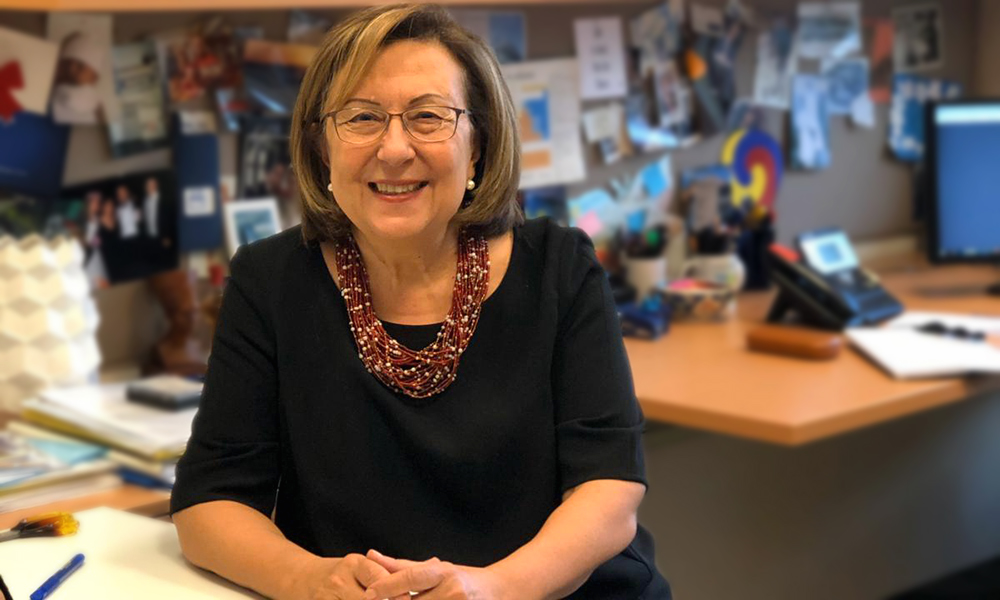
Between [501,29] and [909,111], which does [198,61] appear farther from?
[909,111]

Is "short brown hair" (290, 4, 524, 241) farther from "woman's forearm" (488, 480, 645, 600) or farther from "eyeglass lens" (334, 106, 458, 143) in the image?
"woman's forearm" (488, 480, 645, 600)

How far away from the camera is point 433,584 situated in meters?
1.14

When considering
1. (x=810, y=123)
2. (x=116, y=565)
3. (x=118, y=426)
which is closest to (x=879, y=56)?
(x=810, y=123)

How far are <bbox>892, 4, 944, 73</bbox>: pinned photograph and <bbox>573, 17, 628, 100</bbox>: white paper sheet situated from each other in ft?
2.87

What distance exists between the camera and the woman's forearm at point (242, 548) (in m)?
1.19

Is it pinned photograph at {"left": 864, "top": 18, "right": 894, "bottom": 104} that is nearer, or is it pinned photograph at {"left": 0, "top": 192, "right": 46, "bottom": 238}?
pinned photograph at {"left": 0, "top": 192, "right": 46, "bottom": 238}

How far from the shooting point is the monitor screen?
8.56ft

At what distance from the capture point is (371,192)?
127 cm

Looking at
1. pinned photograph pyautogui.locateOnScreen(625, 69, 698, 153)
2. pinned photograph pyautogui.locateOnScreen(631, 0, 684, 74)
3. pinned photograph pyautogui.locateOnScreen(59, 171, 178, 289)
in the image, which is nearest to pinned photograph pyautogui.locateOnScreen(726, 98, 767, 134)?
pinned photograph pyautogui.locateOnScreen(625, 69, 698, 153)

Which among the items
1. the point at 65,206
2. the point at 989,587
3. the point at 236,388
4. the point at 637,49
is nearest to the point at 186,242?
the point at 65,206

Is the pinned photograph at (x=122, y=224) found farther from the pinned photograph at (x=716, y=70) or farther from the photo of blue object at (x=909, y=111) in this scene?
the photo of blue object at (x=909, y=111)

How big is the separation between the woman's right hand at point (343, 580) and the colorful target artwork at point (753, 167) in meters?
1.75

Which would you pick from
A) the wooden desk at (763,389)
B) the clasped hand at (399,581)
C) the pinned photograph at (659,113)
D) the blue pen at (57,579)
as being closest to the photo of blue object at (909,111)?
the pinned photograph at (659,113)

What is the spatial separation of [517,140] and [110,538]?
1.94ft
